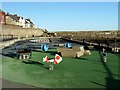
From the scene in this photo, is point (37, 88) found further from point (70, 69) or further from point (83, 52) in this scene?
point (83, 52)

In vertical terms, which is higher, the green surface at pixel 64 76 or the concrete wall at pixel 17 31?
the concrete wall at pixel 17 31

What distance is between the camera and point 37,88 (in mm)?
12352

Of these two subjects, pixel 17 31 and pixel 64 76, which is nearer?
pixel 64 76

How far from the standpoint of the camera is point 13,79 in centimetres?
1473

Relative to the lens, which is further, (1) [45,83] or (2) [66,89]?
(1) [45,83]

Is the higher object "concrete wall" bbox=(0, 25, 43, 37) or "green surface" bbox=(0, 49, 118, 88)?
"concrete wall" bbox=(0, 25, 43, 37)

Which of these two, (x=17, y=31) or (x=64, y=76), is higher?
(x=17, y=31)

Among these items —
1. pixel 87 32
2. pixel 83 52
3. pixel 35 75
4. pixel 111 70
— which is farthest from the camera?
pixel 87 32

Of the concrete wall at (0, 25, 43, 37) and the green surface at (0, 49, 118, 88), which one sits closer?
the green surface at (0, 49, 118, 88)

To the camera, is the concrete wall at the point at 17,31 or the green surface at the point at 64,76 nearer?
the green surface at the point at 64,76

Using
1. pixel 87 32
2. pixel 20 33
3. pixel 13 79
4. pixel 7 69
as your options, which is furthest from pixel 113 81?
pixel 87 32

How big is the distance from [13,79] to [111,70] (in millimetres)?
7441

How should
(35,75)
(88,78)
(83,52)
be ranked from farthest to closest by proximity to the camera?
(83,52) → (35,75) → (88,78)

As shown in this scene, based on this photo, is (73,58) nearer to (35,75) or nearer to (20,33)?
(35,75)
